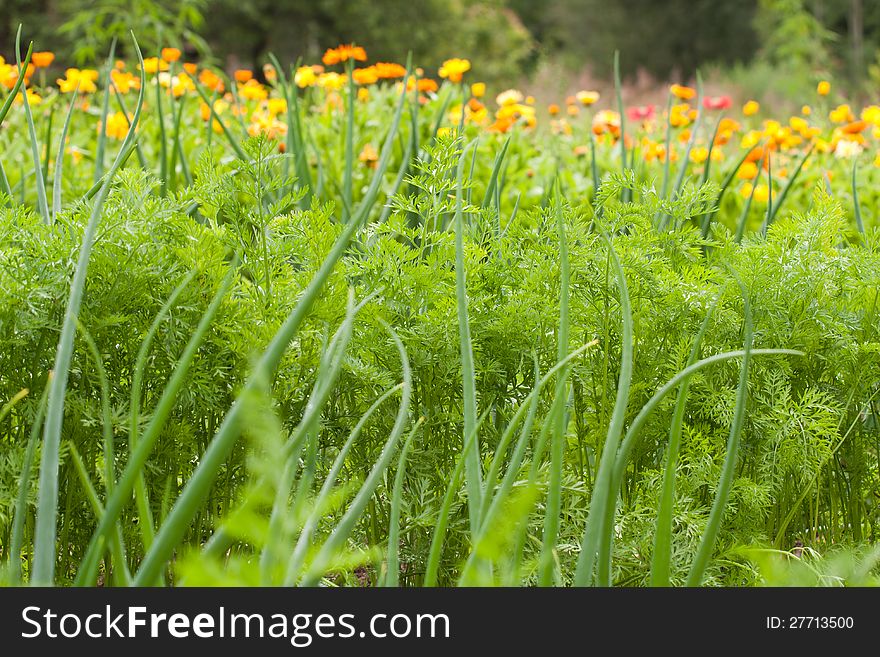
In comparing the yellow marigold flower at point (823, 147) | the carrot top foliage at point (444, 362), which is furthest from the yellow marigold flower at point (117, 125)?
the yellow marigold flower at point (823, 147)

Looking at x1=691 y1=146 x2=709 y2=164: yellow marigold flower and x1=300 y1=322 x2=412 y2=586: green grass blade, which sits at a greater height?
x1=691 y1=146 x2=709 y2=164: yellow marigold flower

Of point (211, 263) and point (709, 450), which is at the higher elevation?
point (211, 263)

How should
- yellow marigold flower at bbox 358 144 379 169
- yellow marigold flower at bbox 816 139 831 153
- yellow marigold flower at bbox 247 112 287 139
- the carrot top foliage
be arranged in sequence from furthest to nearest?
yellow marigold flower at bbox 816 139 831 153 → yellow marigold flower at bbox 247 112 287 139 → yellow marigold flower at bbox 358 144 379 169 → the carrot top foliage

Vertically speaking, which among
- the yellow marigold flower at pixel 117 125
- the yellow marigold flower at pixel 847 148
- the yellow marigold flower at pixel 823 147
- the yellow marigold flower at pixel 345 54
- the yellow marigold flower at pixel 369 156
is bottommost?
the yellow marigold flower at pixel 369 156

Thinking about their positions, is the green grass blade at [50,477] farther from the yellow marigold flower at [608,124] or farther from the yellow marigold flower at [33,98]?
the yellow marigold flower at [608,124]

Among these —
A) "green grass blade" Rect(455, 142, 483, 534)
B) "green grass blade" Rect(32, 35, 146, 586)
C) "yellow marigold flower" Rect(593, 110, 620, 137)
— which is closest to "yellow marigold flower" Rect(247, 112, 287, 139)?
"yellow marigold flower" Rect(593, 110, 620, 137)

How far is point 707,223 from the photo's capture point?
1.64 metres

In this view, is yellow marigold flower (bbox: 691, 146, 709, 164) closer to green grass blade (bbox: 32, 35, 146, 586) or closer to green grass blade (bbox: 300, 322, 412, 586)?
green grass blade (bbox: 300, 322, 412, 586)

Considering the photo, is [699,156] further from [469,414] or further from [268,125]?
[469,414]

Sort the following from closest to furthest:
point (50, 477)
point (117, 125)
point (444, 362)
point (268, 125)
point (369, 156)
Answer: point (50, 477) < point (444, 362) < point (369, 156) < point (117, 125) < point (268, 125)

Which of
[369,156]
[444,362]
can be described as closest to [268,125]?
[369,156]
